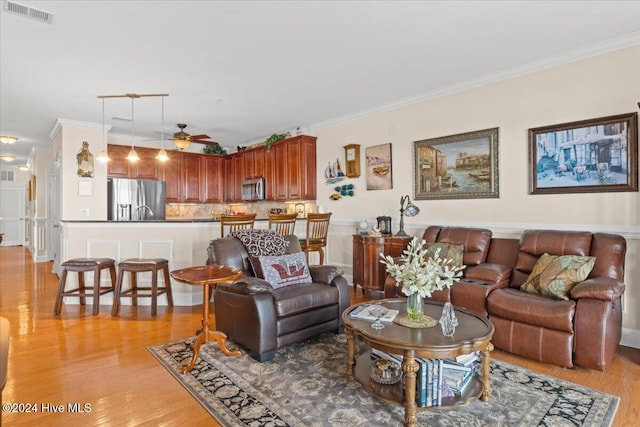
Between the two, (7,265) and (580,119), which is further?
(7,265)

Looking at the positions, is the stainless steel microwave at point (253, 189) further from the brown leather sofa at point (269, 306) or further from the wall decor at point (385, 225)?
the brown leather sofa at point (269, 306)

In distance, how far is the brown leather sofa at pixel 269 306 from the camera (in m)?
2.84

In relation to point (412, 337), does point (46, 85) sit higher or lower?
higher

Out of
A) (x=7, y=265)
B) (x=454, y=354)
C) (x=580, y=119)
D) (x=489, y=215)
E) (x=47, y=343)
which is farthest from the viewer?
(x=7, y=265)

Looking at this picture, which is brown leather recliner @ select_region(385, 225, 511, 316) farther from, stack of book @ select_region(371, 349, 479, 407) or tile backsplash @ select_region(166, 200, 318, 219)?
tile backsplash @ select_region(166, 200, 318, 219)

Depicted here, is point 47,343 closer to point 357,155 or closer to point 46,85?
point 46,85

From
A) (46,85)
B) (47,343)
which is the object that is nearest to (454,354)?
(47,343)

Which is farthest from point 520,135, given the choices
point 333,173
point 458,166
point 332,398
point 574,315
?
point 332,398

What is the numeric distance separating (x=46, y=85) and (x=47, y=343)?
2903 mm

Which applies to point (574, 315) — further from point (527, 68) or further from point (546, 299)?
point (527, 68)

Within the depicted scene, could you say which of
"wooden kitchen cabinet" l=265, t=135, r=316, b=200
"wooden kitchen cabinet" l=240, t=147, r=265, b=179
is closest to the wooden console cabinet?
"wooden kitchen cabinet" l=265, t=135, r=316, b=200

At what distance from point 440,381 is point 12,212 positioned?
1387 centimetres

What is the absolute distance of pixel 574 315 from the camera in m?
2.70

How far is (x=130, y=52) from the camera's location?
132 inches
